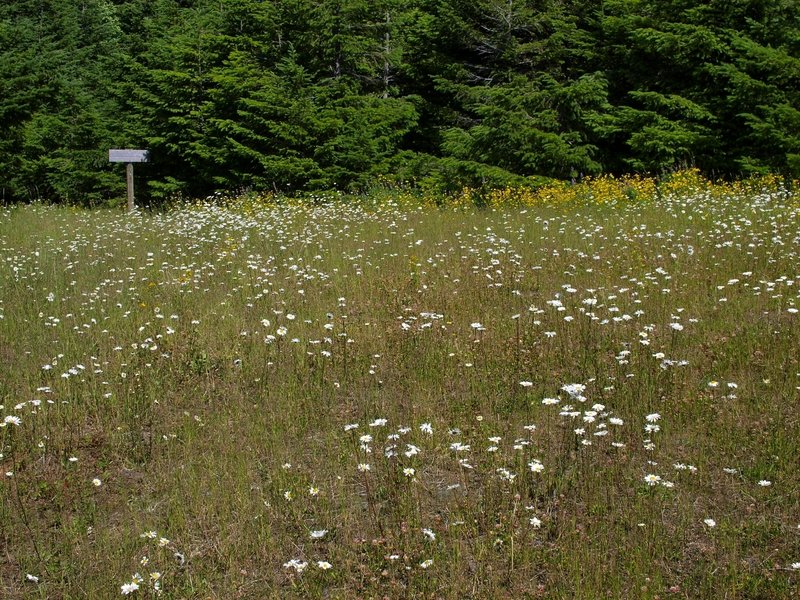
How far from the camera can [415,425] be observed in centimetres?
467

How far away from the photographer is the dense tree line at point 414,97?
1508cm

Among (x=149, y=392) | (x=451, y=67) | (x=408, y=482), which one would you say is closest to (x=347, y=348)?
(x=149, y=392)

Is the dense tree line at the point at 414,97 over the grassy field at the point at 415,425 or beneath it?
over

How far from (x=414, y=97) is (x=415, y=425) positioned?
Answer: 17.5m

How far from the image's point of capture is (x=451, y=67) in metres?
19.3

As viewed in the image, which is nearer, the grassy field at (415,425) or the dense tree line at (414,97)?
the grassy field at (415,425)

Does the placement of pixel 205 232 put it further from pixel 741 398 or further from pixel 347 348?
pixel 741 398

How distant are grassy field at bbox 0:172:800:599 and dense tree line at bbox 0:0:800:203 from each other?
7.08 meters

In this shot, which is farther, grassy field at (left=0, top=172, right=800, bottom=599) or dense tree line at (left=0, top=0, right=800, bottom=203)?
dense tree line at (left=0, top=0, right=800, bottom=203)

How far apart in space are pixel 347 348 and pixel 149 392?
1600 millimetres

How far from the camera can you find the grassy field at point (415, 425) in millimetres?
3371

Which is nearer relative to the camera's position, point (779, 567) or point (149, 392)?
point (779, 567)

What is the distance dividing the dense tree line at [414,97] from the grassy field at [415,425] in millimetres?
7080

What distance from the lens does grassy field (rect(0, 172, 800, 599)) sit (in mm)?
3371
